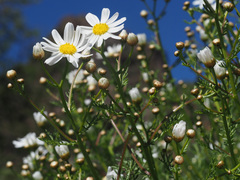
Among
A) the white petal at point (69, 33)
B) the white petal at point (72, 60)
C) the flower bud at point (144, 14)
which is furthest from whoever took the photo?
the flower bud at point (144, 14)

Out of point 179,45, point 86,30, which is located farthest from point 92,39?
point 179,45

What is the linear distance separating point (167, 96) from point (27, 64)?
398 inches

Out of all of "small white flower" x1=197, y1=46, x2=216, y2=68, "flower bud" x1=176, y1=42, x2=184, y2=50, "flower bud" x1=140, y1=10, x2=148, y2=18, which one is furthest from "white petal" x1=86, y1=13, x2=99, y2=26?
"flower bud" x1=140, y1=10, x2=148, y2=18

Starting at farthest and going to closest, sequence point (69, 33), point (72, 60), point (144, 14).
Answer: point (144, 14) < point (69, 33) < point (72, 60)

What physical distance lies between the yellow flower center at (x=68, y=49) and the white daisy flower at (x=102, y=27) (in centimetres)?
8

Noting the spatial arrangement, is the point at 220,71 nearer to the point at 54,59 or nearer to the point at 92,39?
the point at 92,39

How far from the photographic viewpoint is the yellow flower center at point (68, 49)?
1381 mm

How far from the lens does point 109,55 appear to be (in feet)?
7.89

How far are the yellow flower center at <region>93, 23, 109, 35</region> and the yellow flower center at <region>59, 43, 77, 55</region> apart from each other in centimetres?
12

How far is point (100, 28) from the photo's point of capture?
4.57 feet

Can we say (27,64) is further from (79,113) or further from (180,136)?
(180,136)

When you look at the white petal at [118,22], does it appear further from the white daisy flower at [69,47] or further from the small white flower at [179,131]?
the small white flower at [179,131]

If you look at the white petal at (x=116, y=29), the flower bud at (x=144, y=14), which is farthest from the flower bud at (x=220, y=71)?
the flower bud at (x=144, y=14)

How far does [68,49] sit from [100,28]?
0.17 m
